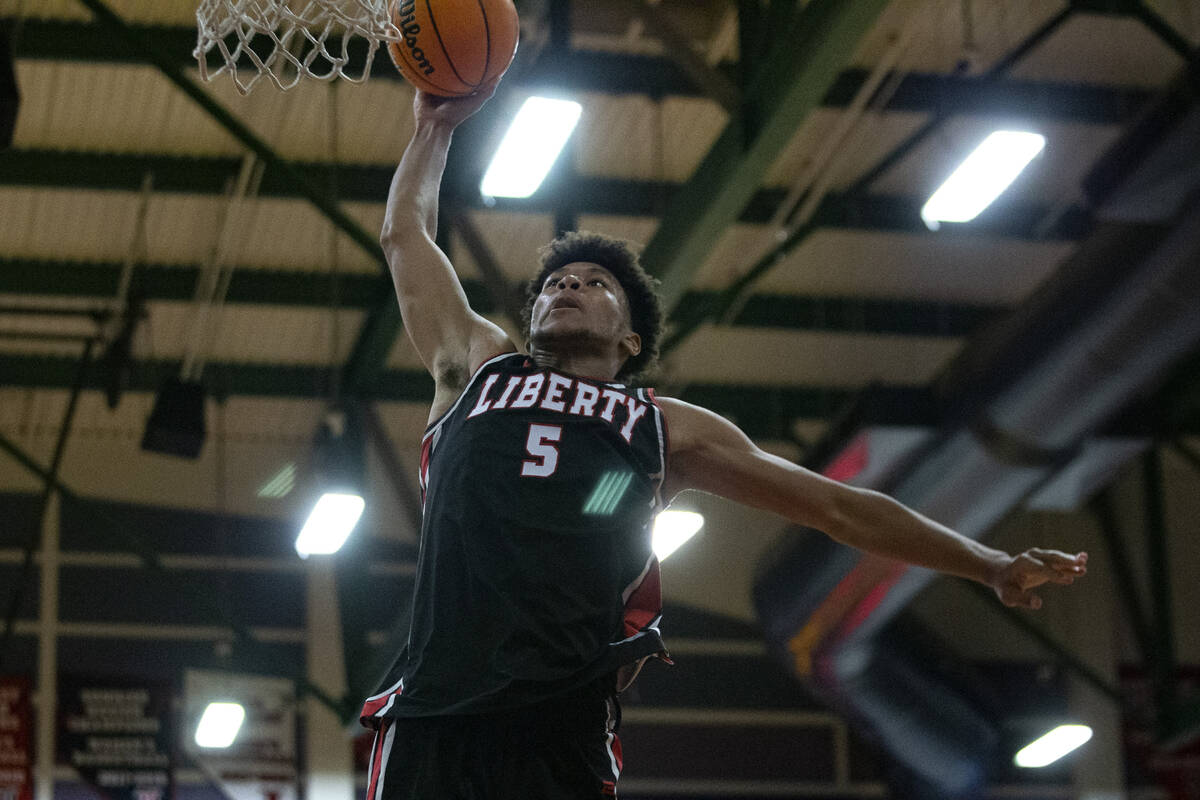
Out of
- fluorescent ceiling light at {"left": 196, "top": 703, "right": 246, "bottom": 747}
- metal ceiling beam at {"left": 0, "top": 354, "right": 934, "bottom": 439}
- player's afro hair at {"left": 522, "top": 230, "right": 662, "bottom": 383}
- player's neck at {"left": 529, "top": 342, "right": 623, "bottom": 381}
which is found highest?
metal ceiling beam at {"left": 0, "top": 354, "right": 934, "bottom": 439}

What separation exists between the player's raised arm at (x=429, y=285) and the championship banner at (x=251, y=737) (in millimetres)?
10910

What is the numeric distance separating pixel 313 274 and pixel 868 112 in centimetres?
462

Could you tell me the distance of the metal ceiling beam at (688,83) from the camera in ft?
32.4

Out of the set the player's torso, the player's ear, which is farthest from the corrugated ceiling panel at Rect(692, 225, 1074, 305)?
the player's torso

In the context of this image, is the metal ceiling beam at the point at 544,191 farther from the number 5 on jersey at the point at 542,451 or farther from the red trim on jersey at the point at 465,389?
the number 5 on jersey at the point at 542,451

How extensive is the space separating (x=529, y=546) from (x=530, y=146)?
5.06 m

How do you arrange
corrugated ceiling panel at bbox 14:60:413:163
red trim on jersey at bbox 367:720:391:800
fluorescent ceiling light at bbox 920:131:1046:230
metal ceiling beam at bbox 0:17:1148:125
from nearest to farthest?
1. red trim on jersey at bbox 367:720:391:800
2. fluorescent ceiling light at bbox 920:131:1046:230
3. metal ceiling beam at bbox 0:17:1148:125
4. corrugated ceiling panel at bbox 14:60:413:163

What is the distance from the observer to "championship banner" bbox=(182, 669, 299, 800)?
1427 centimetres

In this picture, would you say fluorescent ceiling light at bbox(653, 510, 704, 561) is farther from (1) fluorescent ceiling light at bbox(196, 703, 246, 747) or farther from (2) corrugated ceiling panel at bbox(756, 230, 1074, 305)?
(1) fluorescent ceiling light at bbox(196, 703, 246, 747)

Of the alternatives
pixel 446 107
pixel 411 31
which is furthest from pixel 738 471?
pixel 411 31

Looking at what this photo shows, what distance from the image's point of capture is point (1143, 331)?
331 inches

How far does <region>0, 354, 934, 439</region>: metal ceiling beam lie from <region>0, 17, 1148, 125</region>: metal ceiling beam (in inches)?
156

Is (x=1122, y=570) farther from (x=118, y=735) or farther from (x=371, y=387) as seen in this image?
(x=118, y=735)

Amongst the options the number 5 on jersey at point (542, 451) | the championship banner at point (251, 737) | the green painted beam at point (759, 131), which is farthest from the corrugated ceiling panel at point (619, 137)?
the number 5 on jersey at point (542, 451)
